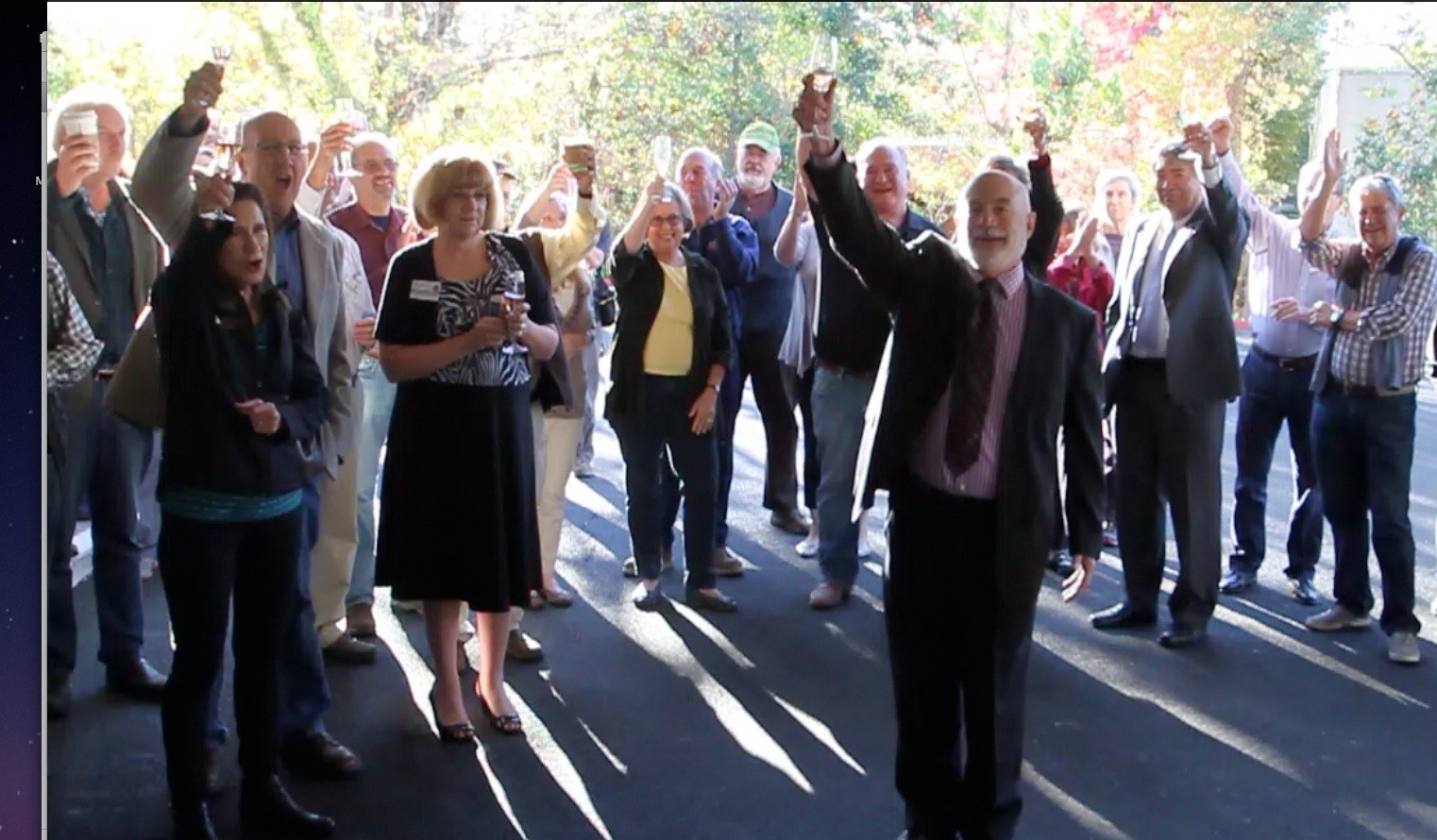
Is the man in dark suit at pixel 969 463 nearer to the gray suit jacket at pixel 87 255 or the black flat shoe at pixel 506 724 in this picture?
the black flat shoe at pixel 506 724

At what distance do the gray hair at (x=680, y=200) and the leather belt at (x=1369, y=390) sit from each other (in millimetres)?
2224

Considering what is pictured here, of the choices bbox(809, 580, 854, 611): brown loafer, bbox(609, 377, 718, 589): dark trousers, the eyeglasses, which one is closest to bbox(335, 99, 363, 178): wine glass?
the eyeglasses

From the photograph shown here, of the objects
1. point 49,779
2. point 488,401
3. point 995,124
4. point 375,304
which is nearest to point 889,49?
point 995,124

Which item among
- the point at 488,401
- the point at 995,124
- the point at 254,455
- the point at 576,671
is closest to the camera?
the point at 254,455

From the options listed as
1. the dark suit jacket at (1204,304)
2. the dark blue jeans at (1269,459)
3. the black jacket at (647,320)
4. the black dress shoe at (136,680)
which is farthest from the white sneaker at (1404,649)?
the black dress shoe at (136,680)

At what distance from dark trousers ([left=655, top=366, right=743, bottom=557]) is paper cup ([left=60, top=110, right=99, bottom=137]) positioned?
237 cm

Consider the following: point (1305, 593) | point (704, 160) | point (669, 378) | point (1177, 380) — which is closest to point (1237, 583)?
point (1305, 593)

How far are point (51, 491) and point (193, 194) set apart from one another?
852mm

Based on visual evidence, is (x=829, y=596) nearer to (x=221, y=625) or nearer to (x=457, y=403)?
(x=457, y=403)

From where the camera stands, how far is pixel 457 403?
354cm

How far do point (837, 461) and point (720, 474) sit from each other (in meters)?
0.64

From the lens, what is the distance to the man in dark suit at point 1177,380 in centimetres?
457

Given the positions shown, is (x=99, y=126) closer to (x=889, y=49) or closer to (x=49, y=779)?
(x=49, y=779)

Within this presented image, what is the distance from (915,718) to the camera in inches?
121
